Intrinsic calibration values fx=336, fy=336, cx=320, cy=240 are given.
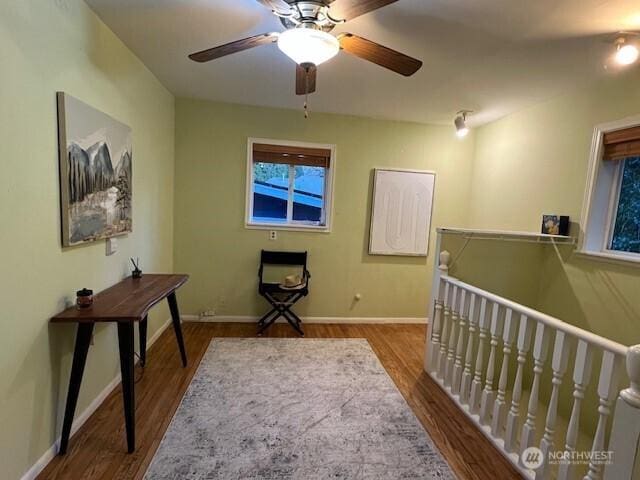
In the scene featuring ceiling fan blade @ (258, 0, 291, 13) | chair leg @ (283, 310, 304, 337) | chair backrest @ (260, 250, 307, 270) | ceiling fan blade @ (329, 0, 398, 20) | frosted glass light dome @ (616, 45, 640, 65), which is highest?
frosted glass light dome @ (616, 45, 640, 65)

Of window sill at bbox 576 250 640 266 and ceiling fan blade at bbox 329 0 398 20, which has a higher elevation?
ceiling fan blade at bbox 329 0 398 20

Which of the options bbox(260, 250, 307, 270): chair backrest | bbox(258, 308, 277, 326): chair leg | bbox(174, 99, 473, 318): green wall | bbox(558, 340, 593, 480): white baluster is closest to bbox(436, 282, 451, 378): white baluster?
bbox(558, 340, 593, 480): white baluster

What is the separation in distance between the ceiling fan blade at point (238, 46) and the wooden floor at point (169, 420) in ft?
6.85

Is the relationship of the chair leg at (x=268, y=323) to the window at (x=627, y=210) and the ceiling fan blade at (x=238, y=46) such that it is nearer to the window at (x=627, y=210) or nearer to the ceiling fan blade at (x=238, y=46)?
the ceiling fan blade at (x=238, y=46)

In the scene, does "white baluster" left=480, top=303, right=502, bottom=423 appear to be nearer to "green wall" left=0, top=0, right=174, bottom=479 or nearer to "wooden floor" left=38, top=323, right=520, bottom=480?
"wooden floor" left=38, top=323, right=520, bottom=480

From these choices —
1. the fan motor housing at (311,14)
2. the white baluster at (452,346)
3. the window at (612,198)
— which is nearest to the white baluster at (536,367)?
the white baluster at (452,346)

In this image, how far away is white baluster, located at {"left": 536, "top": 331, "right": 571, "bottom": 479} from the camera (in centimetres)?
158

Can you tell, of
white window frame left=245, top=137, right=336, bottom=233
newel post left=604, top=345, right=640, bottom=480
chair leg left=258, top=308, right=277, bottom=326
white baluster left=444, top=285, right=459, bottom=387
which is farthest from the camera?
white window frame left=245, top=137, right=336, bottom=233

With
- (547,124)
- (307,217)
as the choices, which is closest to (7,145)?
(307,217)

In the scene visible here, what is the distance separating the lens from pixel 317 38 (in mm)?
1461

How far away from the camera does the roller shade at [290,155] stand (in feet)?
12.0

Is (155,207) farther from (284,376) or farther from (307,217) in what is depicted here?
(284,376)

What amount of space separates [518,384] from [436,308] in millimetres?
904

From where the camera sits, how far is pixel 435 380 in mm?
2652
